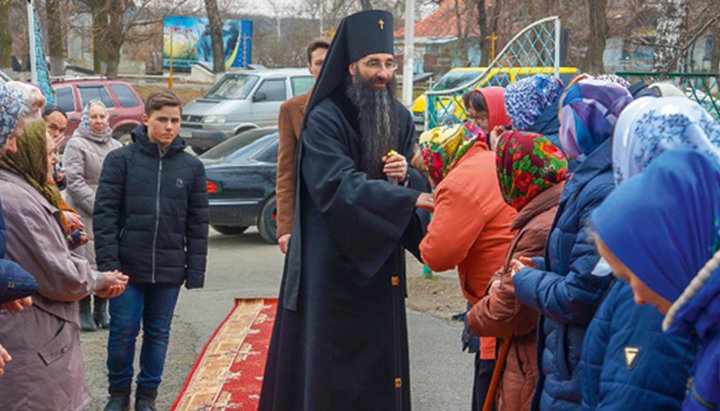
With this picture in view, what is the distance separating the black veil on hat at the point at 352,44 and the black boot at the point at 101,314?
340 cm

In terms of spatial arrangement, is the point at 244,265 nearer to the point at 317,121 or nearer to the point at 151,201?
the point at 151,201

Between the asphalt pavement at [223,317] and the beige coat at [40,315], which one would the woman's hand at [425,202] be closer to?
→ the beige coat at [40,315]

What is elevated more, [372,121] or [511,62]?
[511,62]

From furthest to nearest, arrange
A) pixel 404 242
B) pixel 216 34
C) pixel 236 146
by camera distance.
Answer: pixel 216 34 → pixel 236 146 → pixel 404 242

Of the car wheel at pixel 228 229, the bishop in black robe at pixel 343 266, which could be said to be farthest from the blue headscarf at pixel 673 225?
the car wheel at pixel 228 229

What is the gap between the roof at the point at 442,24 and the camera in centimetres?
4421

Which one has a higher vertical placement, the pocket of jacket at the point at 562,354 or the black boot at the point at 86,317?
the pocket of jacket at the point at 562,354

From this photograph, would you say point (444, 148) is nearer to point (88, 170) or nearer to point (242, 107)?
point (88, 170)

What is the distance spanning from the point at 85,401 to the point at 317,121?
1717 millimetres

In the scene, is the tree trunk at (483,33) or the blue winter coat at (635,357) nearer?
the blue winter coat at (635,357)

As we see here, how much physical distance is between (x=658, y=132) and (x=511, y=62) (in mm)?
8232

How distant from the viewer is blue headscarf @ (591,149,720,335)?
197 cm

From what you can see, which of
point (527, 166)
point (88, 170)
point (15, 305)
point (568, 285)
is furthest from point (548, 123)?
point (88, 170)

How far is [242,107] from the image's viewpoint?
21.6 metres
